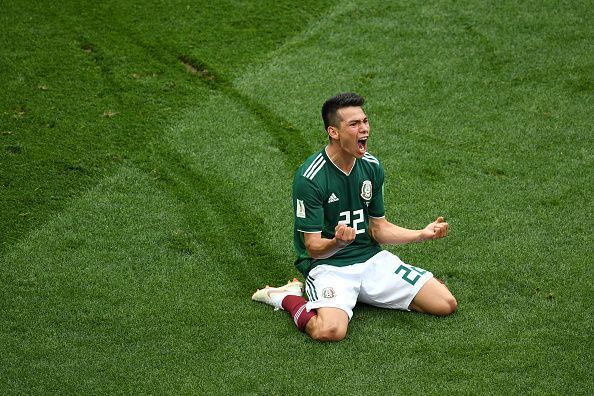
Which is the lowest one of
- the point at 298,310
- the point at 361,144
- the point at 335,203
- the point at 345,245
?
the point at 298,310

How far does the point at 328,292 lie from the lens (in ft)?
21.1

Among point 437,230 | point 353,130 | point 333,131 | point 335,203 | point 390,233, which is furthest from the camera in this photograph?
point 390,233

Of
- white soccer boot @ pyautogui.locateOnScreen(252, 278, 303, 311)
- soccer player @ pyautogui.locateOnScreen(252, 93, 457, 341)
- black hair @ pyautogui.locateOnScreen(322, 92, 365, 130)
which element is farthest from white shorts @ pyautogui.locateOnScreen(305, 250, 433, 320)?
black hair @ pyautogui.locateOnScreen(322, 92, 365, 130)

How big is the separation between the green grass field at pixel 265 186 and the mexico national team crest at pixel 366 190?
0.86 meters

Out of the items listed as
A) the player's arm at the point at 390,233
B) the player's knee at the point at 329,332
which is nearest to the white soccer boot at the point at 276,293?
the player's knee at the point at 329,332

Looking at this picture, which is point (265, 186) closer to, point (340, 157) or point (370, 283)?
point (340, 157)

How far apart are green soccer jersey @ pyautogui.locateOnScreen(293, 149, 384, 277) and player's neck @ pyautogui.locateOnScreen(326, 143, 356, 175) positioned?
22 millimetres

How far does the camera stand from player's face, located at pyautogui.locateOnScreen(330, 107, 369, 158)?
6297 mm

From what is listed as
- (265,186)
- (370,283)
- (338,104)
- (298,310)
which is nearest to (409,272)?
(370,283)

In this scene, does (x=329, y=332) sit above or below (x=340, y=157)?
below

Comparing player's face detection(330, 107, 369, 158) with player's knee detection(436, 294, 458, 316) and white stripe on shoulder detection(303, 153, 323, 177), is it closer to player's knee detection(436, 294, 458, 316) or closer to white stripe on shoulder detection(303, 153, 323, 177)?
white stripe on shoulder detection(303, 153, 323, 177)

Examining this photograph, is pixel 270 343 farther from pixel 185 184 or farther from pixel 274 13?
pixel 274 13

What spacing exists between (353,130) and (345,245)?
0.77 meters

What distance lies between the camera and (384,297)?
658 centimetres
